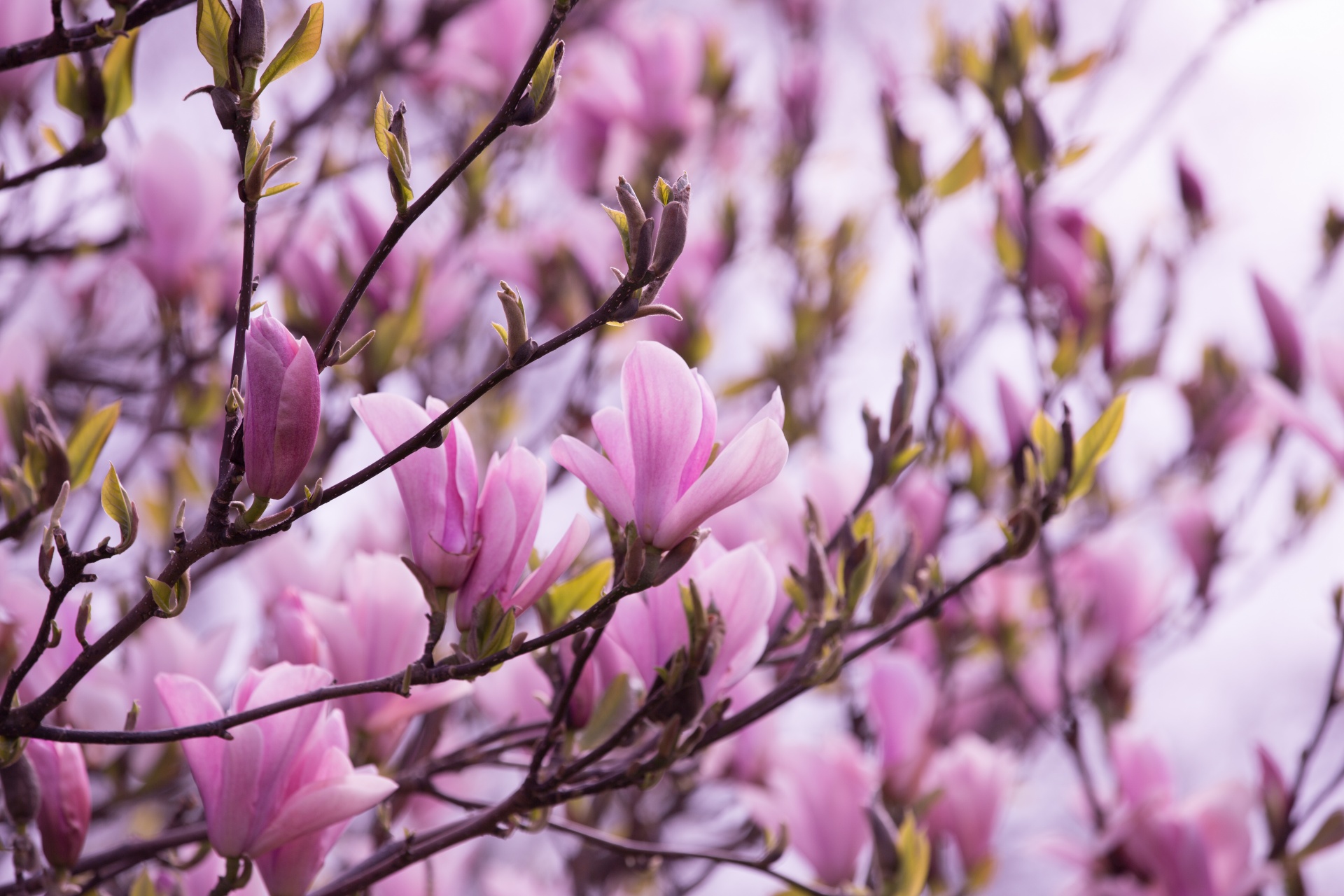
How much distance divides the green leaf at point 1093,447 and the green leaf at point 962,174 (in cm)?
51

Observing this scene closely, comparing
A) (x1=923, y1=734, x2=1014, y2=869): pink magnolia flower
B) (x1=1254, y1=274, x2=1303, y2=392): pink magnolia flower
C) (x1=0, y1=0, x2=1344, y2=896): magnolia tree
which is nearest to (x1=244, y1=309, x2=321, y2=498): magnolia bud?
(x1=0, y1=0, x2=1344, y2=896): magnolia tree

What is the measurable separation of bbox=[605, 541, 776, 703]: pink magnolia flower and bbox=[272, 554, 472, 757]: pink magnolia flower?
160 millimetres

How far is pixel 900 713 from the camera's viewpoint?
4.39ft

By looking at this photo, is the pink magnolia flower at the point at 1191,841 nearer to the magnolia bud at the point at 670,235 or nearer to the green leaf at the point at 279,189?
the magnolia bud at the point at 670,235

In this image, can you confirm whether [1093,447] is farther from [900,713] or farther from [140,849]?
[140,849]

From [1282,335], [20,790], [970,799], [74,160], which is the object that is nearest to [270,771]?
[20,790]

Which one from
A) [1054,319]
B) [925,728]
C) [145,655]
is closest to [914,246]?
[1054,319]

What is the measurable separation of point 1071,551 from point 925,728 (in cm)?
91

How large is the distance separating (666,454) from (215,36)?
1.12 ft

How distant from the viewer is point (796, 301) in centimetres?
233

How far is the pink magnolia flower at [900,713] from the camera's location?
1324 mm

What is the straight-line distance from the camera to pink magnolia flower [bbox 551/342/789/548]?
0.62m

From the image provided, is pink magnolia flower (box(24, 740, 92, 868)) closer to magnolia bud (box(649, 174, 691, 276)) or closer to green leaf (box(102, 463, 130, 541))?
green leaf (box(102, 463, 130, 541))

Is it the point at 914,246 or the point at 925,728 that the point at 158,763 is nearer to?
the point at 925,728
